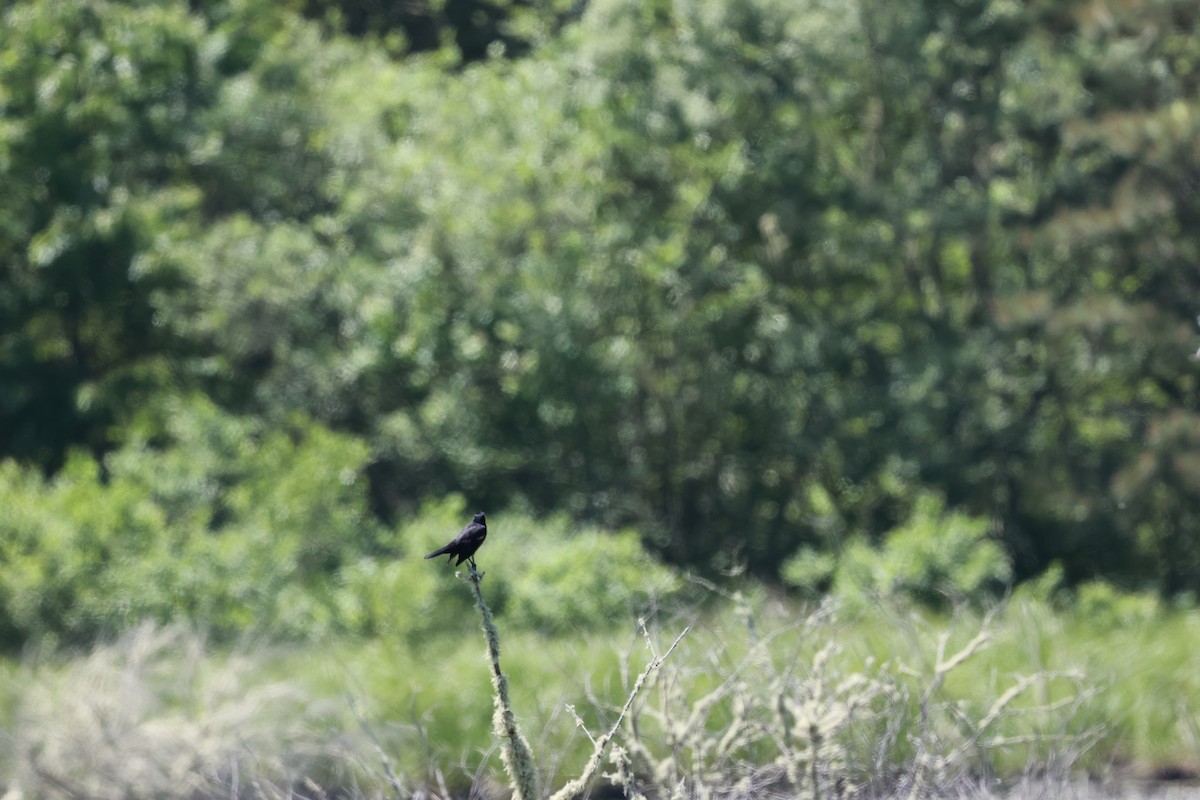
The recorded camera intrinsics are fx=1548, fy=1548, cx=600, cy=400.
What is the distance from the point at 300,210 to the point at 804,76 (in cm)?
485

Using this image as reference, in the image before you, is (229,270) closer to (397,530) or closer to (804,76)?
(397,530)

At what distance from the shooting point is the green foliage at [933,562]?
10.8m

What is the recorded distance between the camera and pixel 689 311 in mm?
12109

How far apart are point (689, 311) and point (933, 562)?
271 cm

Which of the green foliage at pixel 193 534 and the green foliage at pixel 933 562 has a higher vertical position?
the green foliage at pixel 193 534

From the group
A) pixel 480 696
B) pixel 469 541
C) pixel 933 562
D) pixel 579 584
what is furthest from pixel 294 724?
pixel 933 562

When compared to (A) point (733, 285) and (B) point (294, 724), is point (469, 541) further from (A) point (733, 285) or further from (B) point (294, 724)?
(A) point (733, 285)

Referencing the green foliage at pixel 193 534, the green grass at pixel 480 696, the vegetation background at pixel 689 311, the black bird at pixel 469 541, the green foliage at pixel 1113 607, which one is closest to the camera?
the black bird at pixel 469 541

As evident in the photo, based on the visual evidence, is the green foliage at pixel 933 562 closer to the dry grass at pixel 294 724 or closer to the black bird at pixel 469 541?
the dry grass at pixel 294 724

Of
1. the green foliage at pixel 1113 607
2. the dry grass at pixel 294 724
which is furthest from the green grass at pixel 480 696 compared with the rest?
the green foliage at pixel 1113 607

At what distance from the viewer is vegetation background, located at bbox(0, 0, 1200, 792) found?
1148 centimetres

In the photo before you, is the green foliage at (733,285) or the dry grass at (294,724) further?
the green foliage at (733,285)

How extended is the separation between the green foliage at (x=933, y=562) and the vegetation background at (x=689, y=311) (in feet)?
0.10

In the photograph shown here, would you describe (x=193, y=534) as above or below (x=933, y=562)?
above
